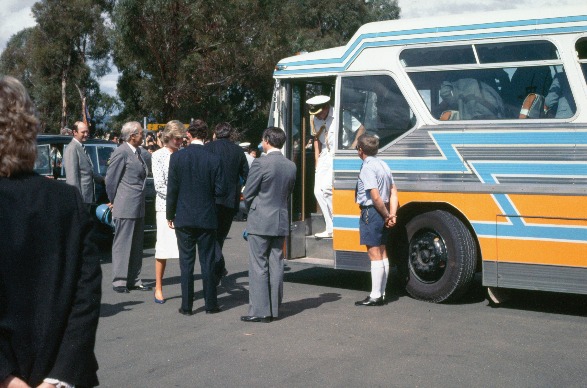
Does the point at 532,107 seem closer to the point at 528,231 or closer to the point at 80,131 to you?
the point at 528,231

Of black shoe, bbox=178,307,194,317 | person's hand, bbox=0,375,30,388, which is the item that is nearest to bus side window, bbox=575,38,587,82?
black shoe, bbox=178,307,194,317

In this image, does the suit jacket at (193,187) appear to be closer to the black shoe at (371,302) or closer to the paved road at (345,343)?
the paved road at (345,343)

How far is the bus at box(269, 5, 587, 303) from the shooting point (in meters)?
8.42

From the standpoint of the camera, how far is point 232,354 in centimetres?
691

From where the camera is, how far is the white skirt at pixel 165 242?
Answer: 9.46 meters

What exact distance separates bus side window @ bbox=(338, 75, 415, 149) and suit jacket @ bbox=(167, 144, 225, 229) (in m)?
2.07

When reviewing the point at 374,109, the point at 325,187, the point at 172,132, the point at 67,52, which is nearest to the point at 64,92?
the point at 67,52

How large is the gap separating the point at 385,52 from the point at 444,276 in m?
2.71

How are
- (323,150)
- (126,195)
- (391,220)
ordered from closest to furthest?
(391,220) → (126,195) → (323,150)

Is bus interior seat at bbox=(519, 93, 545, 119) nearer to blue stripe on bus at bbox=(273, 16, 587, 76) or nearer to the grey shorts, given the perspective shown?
blue stripe on bus at bbox=(273, 16, 587, 76)

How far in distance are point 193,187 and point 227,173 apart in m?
1.61

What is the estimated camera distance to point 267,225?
27.5ft

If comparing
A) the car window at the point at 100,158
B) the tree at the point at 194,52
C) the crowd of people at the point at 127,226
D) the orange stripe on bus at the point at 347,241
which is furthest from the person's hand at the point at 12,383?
the tree at the point at 194,52

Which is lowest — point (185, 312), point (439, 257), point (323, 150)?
point (185, 312)
